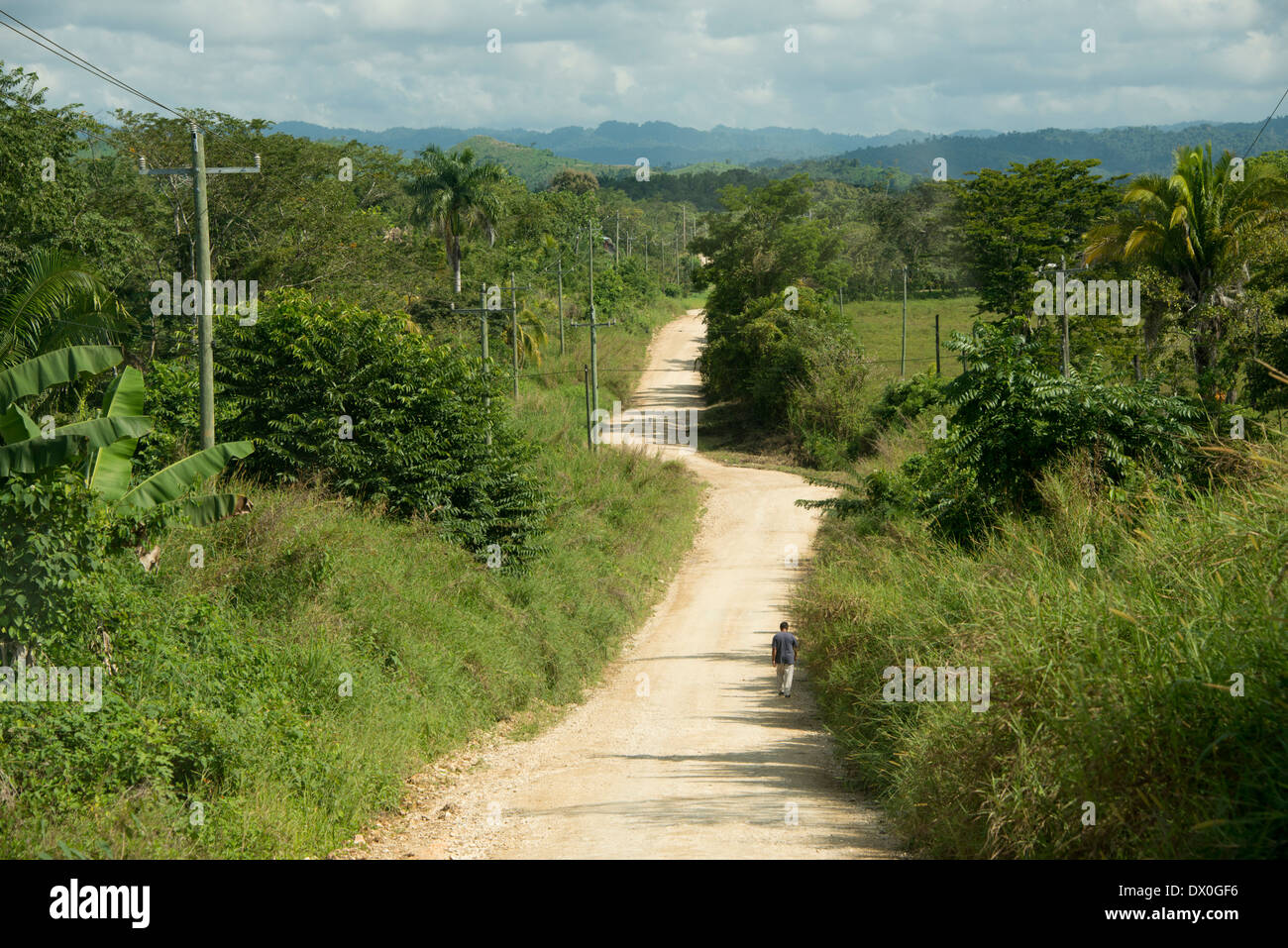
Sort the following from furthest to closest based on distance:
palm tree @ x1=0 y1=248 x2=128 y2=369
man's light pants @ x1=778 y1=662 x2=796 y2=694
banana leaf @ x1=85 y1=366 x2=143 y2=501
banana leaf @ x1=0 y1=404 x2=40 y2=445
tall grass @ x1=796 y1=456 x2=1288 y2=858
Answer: man's light pants @ x1=778 y1=662 x2=796 y2=694 < palm tree @ x1=0 y1=248 x2=128 y2=369 < banana leaf @ x1=85 y1=366 x2=143 y2=501 < banana leaf @ x1=0 y1=404 x2=40 y2=445 < tall grass @ x1=796 y1=456 x2=1288 y2=858

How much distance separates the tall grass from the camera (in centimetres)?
559

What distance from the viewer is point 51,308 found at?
1750 cm

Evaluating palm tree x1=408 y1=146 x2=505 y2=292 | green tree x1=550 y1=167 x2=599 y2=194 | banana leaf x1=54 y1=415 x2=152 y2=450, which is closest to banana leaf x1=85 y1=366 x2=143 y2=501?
banana leaf x1=54 y1=415 x2=152 y2=450

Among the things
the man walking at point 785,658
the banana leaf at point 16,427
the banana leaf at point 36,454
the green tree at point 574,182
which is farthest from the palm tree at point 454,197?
the green tree at point 574,182

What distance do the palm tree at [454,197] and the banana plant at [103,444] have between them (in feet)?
141

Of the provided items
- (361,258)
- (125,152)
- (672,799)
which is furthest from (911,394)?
(672,799)

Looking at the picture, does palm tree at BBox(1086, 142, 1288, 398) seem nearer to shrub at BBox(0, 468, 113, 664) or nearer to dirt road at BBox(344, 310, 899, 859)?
dirt road at BBox(344, 310, 899, 859)

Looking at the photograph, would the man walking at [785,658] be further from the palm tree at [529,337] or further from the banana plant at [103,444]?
the palm tree at [529,337]

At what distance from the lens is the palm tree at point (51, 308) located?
54.1 ft

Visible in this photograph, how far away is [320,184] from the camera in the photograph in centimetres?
3881

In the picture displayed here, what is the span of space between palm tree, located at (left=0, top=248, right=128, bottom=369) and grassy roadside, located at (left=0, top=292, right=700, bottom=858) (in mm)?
4436

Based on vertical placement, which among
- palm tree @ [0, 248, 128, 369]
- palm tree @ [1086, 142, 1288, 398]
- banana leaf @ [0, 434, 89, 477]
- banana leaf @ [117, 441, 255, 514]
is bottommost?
banana leaf @ [117, 441, 255, 514]

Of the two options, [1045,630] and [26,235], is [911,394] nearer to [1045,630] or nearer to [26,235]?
[26,235]

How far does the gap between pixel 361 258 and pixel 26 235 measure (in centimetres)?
1461
